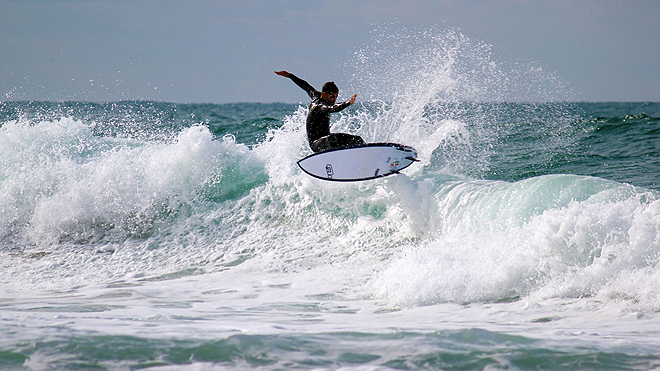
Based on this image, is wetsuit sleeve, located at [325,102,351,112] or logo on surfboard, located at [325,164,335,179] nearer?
wetsuit sleeve, located at [325,102,351,112]

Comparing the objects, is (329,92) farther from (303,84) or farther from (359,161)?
(359,161)

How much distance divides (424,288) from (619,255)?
1828 millimetres

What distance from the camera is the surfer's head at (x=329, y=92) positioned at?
6.81 m

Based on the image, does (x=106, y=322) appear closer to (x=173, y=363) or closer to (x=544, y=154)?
(x=173, y=363)

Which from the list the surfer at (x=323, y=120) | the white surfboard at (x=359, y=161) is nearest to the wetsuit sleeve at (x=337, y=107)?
the surfer at (x=323, y=120)

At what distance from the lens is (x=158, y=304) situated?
525cm

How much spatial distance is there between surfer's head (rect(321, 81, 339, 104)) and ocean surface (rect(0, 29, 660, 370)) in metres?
1.80

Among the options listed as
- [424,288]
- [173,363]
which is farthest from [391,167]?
[173,363]

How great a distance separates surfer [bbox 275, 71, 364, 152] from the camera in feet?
22.4

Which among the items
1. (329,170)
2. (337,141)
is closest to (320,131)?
(337,141)

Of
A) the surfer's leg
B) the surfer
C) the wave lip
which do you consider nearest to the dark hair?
the surfer

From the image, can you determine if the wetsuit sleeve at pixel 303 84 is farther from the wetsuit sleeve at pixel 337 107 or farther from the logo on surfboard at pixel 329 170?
the logo on surfboard at pixel 329 170

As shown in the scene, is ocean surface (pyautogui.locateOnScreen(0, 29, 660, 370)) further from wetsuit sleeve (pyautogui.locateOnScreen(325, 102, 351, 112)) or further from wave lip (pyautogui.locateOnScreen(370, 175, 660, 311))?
wetsuit sleeve (pyautogui.locateOnScreen(325, 102, 351, 112))

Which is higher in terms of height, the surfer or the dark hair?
the dark hair
